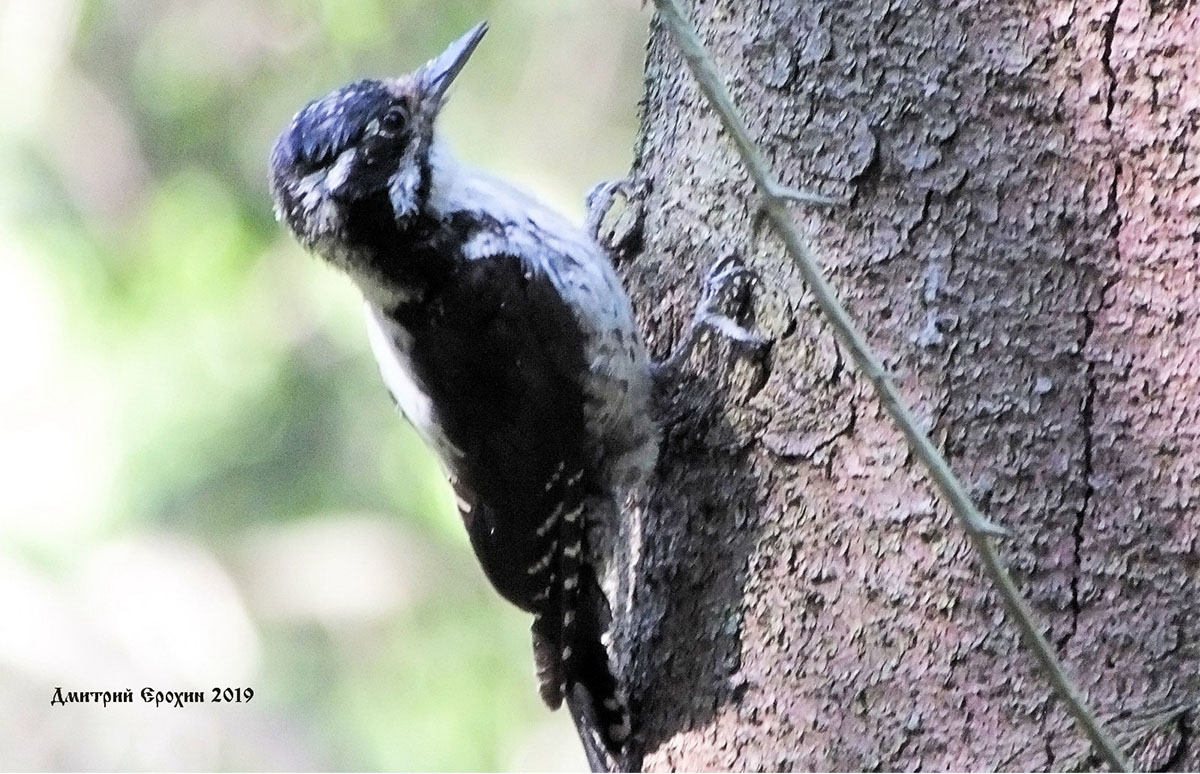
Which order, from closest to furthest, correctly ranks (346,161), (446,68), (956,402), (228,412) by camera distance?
(956,402)
(346,161)
(446,68)
(228,412)

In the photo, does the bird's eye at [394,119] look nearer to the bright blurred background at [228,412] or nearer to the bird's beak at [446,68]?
the bird's beak at [446,68]

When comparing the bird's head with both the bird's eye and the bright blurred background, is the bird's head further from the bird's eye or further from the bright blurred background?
the bright blurred background

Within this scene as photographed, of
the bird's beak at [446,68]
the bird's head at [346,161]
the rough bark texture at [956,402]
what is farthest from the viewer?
the bird's beak at [446,68]

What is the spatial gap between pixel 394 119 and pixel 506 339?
428mm

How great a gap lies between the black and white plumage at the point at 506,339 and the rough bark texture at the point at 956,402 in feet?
0.88

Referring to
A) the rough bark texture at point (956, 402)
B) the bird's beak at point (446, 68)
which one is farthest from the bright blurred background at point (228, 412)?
the rough bark texture at point (956, 402)

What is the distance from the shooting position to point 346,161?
6.20 feet

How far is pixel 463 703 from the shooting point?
15.1 feet

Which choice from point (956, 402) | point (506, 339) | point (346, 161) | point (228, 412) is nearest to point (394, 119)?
point (346, 161)

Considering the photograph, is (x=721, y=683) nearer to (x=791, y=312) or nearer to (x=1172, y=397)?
(x=791, y=312)

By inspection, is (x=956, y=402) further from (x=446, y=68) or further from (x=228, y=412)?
(x=228, y=412)

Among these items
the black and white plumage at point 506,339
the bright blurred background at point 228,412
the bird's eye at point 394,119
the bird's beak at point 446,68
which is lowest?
the black and white plumage at point 506,339

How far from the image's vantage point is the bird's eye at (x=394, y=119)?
1.95 meters

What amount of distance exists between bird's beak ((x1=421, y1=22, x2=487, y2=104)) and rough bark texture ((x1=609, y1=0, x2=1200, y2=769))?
22.1 inches
